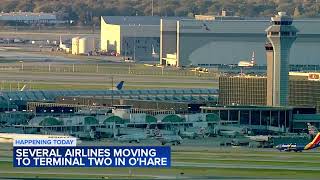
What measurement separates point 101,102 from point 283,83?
1018 cm

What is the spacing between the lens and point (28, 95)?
10288 centimetres

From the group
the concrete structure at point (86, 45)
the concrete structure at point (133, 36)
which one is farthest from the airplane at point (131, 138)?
the concrete structure at point (86, 45)

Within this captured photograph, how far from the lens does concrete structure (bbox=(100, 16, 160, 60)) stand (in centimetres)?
15788

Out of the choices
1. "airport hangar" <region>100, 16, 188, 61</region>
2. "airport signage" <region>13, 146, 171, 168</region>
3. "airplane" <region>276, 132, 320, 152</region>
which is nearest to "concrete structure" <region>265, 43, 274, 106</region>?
"airplane" <region>276, 132, 320, 152</region>

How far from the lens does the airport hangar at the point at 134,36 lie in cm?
15775

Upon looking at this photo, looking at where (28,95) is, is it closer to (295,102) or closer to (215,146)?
(295,102)

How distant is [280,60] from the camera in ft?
314

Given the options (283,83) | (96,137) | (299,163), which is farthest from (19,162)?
(283,83)

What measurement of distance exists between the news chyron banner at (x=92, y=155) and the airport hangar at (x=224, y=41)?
7491 cm

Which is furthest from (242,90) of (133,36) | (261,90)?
(133,36)

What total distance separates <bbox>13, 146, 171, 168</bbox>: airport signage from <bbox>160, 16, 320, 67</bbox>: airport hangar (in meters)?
75.2

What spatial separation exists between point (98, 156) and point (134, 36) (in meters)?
93.5

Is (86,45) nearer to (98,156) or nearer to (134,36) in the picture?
(134,36)

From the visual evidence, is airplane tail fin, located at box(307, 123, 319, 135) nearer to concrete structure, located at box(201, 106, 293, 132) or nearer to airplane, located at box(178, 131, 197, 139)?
concrete structure, located at box(201, 106, 293, 132)
